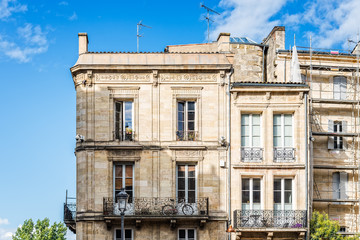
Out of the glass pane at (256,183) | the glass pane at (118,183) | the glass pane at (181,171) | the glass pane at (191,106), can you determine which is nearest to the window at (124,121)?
the glass pane at (118,183)

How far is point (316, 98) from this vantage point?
33906 millimetres

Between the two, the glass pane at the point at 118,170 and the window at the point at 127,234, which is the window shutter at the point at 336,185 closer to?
the window at the point at 127,234

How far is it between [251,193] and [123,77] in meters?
7.68

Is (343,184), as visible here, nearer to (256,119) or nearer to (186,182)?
(256,119)

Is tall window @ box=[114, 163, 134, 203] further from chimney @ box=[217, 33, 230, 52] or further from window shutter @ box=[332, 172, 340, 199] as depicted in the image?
window shutter @ box=[332, 172, 340, 199]

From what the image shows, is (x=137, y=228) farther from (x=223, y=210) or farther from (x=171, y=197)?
(x=223, y=210)

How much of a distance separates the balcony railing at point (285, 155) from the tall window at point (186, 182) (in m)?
3.75

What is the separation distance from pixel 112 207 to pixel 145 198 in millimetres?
1475

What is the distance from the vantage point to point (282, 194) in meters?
28.9

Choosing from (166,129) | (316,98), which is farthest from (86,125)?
(316,98)

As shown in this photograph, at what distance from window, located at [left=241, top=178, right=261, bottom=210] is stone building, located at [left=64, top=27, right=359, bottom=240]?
44mm

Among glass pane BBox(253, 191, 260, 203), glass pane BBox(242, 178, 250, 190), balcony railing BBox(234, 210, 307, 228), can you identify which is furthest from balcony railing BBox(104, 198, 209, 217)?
glass pane BBox(253, 191, 260, 203)

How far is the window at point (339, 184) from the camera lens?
33.4 metres

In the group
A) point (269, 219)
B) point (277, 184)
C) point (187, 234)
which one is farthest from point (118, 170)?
point (277, 184)
